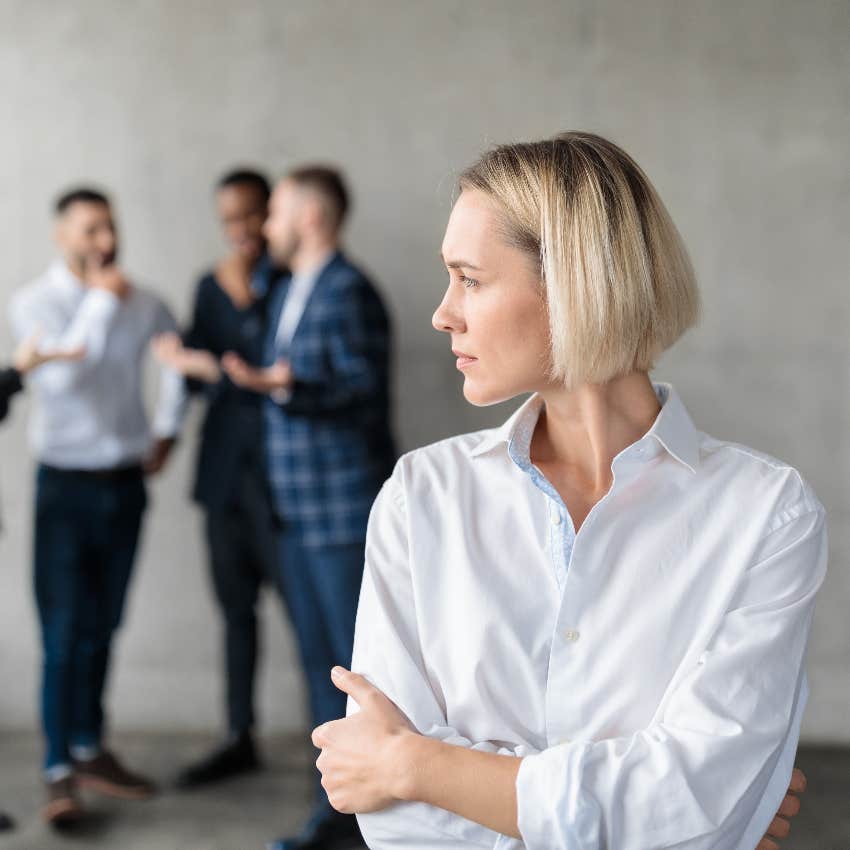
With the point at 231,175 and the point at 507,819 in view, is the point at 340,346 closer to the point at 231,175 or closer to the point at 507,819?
the point at 231,175

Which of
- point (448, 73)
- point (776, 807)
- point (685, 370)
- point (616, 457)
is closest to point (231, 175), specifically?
point (448, 73)

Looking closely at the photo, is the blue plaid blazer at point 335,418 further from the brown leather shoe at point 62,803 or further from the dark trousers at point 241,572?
the brown leather shoe at point 62,803

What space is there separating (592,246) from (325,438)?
2043 millimetres

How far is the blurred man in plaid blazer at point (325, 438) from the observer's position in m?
3.10

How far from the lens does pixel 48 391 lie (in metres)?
3.40

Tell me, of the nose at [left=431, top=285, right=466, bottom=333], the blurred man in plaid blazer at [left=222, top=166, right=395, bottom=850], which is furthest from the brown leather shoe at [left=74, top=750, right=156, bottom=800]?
the nose at [left=431, top=285, right=466, bottom=333]

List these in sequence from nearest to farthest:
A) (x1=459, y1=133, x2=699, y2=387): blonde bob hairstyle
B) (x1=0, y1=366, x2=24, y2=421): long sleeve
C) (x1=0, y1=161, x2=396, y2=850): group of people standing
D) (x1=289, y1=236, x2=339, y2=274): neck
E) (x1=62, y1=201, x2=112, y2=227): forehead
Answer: (x1=459, y1=133, x2=699, y2=387): blonde bob hairstyle → (x1=0, y1=366, x2=24, y2=421): long sleeve → (x1=0, y1=161, x2=396, y2=850): group of people standing → (x1=289, y1=236, x2=339, y2=274): neck → (x1=62, y1=201, x2=112, y2=227): forehead

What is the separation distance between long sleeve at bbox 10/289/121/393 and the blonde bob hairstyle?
7.80 feet

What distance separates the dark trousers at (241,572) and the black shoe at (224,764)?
0.16 feet

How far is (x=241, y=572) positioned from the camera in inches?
139

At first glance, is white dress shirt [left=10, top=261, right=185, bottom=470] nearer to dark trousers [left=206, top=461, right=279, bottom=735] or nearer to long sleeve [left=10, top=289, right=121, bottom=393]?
long sleeve [left=10, top=289, right=121, bottom=393]

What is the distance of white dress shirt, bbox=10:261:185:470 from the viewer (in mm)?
3359

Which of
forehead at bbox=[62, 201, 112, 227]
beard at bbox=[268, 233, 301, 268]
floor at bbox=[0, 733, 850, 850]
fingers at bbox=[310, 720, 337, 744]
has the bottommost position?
floor at bbox=[0, 733, 850, 850]

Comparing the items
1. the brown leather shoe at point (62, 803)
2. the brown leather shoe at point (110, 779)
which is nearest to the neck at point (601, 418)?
the brown leather shoe at point (62, 803)
